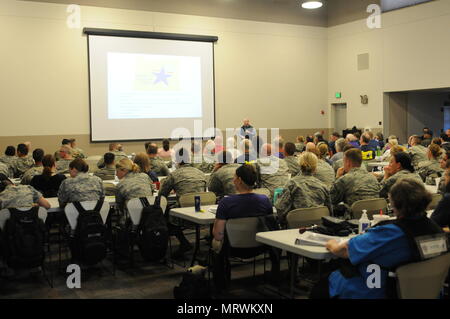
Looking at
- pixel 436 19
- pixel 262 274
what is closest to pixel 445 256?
pixel 262 274

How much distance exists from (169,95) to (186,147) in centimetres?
871

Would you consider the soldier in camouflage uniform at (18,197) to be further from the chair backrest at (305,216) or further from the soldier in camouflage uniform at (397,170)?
the soldier in camouflage uniform at (397,170)

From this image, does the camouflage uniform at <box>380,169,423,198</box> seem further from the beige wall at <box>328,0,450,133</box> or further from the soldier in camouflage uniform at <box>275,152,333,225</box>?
the beige wall at <box>328,0,450,133</box>

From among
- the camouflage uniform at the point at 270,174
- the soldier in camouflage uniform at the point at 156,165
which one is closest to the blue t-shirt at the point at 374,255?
the camouflage uniform at the point at 270,174

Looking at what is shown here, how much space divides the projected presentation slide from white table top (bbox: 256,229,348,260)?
10608 millimetres

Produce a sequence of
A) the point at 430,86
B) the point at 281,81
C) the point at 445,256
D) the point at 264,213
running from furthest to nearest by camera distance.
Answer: the point at 281,81 → the point at 430,86 → the point at 264,213 → the point at 445,256

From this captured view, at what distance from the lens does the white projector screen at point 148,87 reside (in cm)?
1349

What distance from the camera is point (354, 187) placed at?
5.11 m

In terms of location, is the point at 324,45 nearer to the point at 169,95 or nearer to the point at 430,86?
the point at 430,86

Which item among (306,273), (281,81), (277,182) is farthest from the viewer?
(281,81)

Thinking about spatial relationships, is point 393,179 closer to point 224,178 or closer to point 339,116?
point 224,178

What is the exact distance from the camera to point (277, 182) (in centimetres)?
661

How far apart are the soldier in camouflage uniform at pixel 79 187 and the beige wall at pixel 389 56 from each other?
11367 millimetres

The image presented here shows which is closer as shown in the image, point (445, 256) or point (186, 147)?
point (445, 256)
